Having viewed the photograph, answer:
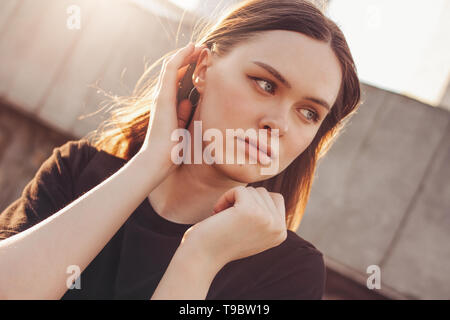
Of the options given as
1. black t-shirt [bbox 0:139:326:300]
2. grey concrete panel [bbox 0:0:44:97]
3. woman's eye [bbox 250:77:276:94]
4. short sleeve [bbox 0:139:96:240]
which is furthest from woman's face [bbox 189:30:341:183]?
grey concrete panel [bbox 0:0:44:97]

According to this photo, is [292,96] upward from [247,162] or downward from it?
upward

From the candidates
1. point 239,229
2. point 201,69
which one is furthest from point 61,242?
point 201,69

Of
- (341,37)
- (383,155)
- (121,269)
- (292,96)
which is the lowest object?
(121,269)

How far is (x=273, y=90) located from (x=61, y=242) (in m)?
0.89

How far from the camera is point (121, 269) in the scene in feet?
4.65

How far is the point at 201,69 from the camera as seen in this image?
1.58m

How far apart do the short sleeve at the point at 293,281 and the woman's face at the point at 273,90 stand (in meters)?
0.37

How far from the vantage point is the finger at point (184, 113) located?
163 centimetres

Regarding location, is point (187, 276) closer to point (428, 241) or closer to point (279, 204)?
point (279, 204)
